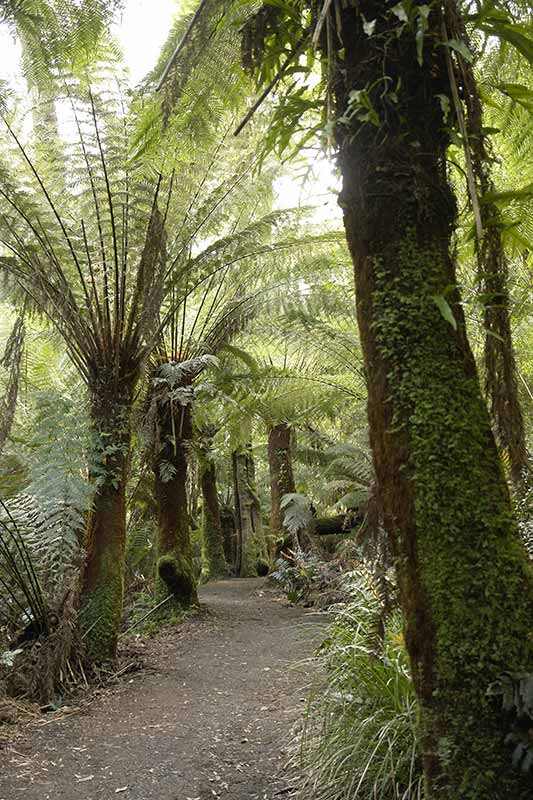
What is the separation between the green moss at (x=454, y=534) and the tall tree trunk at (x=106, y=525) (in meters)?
3.20

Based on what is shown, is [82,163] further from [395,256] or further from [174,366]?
[395,256]

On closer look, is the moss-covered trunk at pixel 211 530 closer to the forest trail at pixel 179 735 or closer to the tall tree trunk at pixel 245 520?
the tall tree trunk at pixel 245 520

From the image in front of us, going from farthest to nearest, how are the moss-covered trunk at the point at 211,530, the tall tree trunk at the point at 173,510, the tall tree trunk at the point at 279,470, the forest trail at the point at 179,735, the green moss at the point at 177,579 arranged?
the moss-covered trunk at the point at 211,530
the tall tree trunk at the point at 279,470
the tall tree trunk at the point at 173,510
the green moss at the point at 177,579
the forest trail at the point at 179,735

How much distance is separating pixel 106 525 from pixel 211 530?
254 inches

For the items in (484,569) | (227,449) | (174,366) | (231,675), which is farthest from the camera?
(227,449)

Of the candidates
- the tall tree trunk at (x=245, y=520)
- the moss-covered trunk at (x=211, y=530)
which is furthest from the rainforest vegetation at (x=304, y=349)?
the tall tree trunk at (x=245, y=520)

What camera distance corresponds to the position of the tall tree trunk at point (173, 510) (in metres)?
5.89

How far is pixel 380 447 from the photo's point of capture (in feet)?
4.75

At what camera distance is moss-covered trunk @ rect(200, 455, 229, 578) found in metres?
10.4

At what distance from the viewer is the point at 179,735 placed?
2.94 meters

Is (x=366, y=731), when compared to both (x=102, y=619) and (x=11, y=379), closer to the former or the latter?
(x=102, y=619)

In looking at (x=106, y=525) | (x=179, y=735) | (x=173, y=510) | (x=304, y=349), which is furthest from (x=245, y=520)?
(x=179, y=735)

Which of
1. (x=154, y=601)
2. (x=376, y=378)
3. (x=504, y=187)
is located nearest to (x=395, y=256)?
(x=376, y=378)

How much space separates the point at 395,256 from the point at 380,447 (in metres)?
0.48
